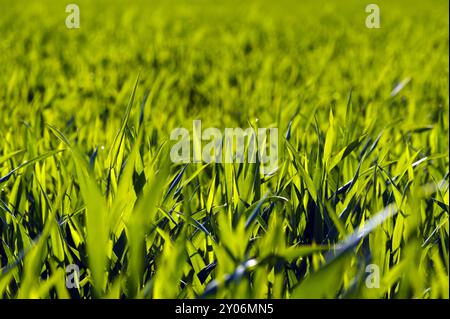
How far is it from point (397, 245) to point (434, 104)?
6.52ft

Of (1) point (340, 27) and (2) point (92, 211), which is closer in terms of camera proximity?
(2) point (92, 211)

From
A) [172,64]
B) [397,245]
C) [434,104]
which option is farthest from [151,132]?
[172,64]

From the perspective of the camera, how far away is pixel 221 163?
156cm

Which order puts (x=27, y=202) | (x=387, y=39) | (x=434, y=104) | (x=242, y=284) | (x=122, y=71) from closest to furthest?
(x=242, y=284), (x=27, y=202), (x=434, y=104), (x=122, y=71), (x=387, y=39)

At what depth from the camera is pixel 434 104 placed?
3.03 meters

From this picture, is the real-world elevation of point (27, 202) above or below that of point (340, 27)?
below

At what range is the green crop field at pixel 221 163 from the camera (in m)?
0.91

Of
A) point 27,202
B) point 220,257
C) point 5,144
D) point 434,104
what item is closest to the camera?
point 220,257

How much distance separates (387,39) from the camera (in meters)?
5.15

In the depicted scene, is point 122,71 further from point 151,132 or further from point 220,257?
point 220,257

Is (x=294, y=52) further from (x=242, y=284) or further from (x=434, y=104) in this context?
(x=242, y=284)

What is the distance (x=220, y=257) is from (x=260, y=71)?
2904mm

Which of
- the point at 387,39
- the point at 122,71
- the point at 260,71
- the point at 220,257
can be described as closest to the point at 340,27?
the point at 387,39

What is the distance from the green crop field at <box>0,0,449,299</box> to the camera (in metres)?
0.91
